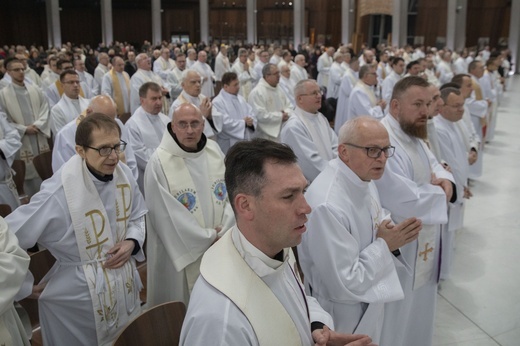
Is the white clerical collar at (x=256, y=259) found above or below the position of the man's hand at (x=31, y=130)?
above

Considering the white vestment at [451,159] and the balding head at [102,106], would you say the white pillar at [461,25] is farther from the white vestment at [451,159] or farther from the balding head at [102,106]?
the balding head at [102,106]

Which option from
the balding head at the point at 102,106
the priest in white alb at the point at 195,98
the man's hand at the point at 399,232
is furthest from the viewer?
the priest in white alb at the point at 195,98

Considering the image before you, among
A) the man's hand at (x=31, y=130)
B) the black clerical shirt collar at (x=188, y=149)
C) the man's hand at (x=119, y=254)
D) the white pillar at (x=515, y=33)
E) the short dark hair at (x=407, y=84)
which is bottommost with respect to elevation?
the man's hand at (x=119, y=254)

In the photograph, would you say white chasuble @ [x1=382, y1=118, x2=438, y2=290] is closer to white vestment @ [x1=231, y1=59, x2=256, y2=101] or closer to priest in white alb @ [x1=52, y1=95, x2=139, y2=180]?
priest in white alb @ [x1=52, y1=95, x2=139, y2=180]

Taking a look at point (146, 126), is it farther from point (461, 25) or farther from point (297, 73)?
point (461, 25)

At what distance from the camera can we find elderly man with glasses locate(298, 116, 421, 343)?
2801 millimetres

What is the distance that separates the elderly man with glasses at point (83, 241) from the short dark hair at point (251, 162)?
4.60 ft

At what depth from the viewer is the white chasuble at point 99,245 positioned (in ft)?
10.1

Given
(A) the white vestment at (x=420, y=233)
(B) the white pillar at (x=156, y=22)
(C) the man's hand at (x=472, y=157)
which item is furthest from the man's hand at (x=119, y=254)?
(B) the white pillar at (x=156, y=22)

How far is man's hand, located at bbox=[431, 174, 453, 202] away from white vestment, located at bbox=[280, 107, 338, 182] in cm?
164

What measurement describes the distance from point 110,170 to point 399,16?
1048 inches

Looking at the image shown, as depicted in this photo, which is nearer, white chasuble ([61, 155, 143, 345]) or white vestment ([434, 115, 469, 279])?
white chasuble ([61, 155, 143, 345])

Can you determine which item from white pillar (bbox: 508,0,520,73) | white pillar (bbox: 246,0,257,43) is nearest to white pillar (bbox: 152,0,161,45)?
white pillar (bbox: 246,0,257,43)

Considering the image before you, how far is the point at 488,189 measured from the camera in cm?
828
